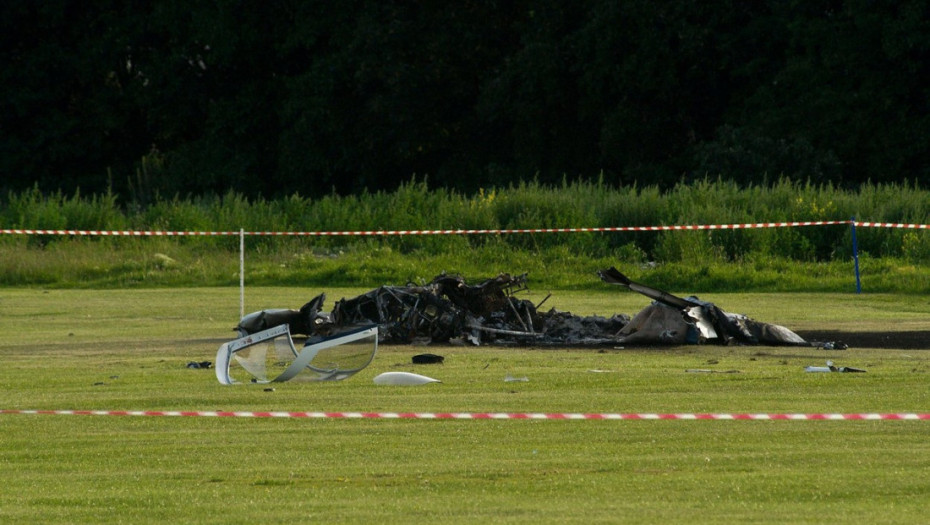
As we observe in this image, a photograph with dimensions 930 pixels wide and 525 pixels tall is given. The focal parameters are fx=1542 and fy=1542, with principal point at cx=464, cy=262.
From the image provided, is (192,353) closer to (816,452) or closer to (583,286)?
(816,452)

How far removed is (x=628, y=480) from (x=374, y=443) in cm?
201

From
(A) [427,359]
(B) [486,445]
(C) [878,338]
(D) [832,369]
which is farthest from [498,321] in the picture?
(B) [486,445]

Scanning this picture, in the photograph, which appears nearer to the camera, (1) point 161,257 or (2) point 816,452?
(2) point 816,452

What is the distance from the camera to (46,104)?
199 ft

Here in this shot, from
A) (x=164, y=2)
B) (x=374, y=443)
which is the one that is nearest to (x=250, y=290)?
(x=374, y=443)

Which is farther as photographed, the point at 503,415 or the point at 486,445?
the point at 503,415

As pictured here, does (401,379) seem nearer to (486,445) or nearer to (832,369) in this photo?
(486,445)

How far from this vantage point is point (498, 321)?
17516mm

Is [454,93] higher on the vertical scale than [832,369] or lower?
higher

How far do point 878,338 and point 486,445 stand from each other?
9270 mm

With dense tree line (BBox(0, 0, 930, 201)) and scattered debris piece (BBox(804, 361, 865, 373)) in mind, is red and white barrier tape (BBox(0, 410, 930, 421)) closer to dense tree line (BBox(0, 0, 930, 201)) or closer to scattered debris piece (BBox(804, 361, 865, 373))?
scattered debris piece (BBox(804, 361, 865, 373))

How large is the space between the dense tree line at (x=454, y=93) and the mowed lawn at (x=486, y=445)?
3208 cm

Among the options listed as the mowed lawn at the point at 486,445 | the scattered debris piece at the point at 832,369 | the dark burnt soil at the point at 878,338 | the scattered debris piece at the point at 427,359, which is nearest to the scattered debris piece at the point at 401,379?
the mowed lawn at the point at 486,445

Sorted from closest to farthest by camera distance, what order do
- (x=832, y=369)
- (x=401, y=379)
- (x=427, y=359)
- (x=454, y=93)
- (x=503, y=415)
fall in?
(x=503, y=415)
(x=401, y=379)
(x=832, y=369)
(x=427, y=359)
(x=454, y=93)
